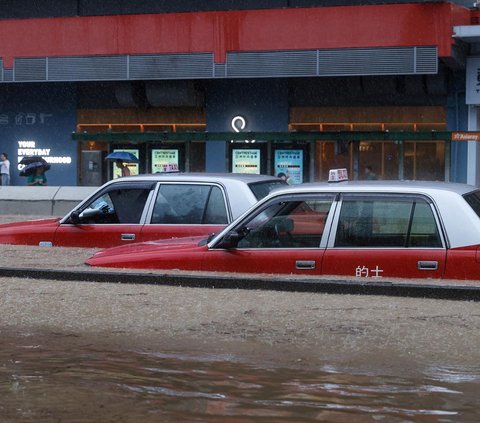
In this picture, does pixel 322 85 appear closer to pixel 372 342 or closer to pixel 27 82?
pixel 27 82

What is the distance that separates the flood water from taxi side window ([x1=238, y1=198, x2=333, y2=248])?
2.29 meters

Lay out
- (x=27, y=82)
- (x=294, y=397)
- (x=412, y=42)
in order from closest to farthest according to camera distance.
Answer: (x=294, y=397), (x=412, y=42), (x=27, y=82)

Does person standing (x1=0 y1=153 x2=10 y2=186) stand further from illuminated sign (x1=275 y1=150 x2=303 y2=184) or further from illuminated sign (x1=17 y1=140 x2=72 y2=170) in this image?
illuminated sign (x1=275 y1=150 x2=303 y2=184)

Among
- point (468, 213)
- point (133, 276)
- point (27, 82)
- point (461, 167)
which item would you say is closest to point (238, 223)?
point (133, 276)

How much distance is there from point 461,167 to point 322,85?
4840 millimetres

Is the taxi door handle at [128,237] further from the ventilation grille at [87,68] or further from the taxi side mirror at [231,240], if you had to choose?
the ventilation grille at [87,68]

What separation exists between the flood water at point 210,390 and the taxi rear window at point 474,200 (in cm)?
246

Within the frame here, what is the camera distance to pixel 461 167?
3109 cm

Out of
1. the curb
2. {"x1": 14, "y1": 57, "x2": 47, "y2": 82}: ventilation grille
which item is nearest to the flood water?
the curb

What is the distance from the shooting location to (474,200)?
29.6 ft

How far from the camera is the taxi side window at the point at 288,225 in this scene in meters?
9.03

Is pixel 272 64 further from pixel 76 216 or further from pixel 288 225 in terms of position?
pixel 288 225

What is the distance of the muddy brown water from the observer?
573 centimetres

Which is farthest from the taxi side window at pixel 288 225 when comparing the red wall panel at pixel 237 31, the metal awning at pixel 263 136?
the red wall panel at pixel 237 31
